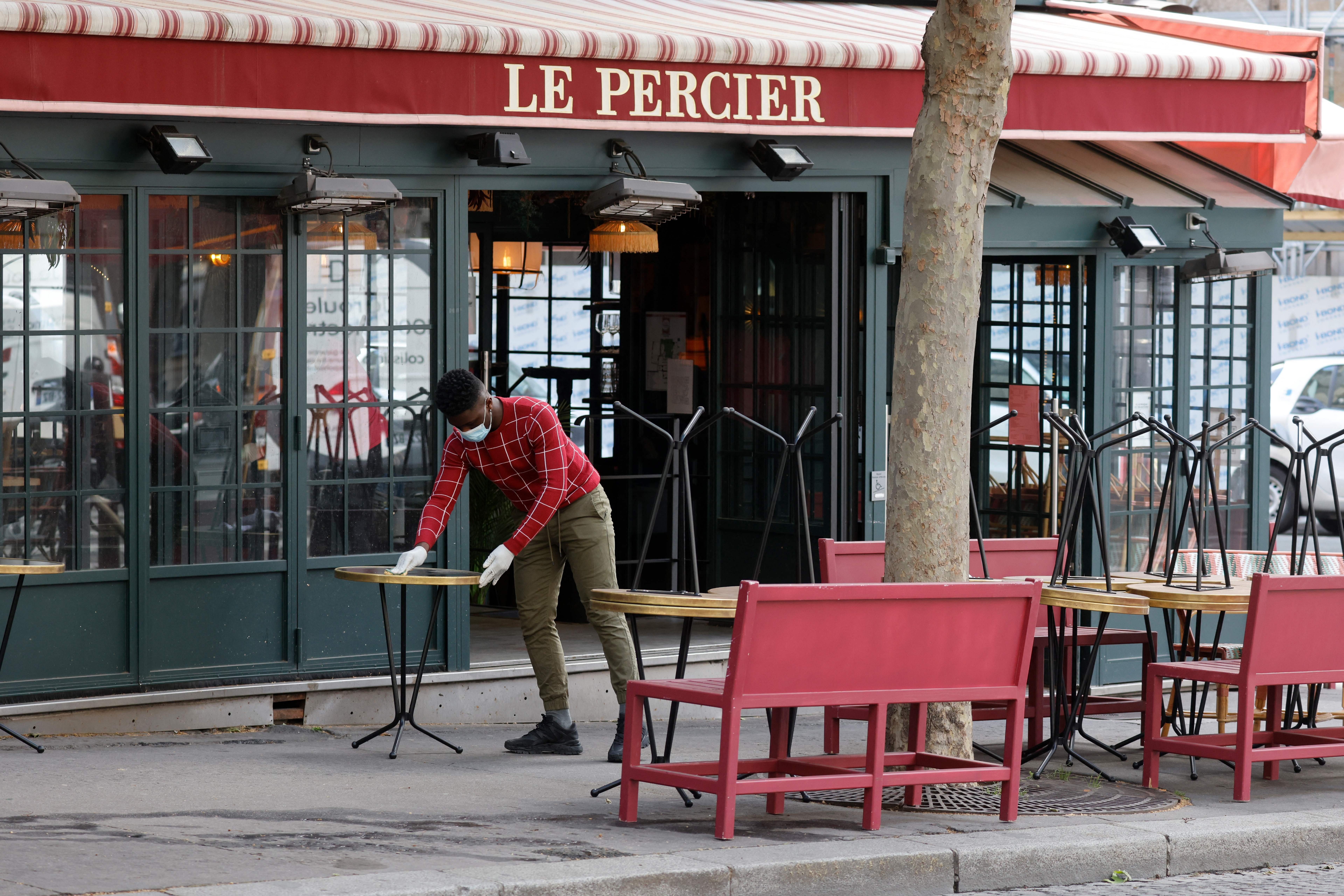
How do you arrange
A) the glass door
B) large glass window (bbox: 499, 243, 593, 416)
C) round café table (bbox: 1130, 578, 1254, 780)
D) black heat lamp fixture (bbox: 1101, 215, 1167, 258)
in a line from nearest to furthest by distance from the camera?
1. round café table (bbox: 1130, 578, 1254, 780)
2. the glass door
3. black heat lamp fixture (bbox: 1101, 215, 1167, 258)
4. large glass window (bbox: 499, 243, 593, 416)

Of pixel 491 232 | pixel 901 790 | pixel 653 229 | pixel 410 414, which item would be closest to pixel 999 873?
pixel 901 790

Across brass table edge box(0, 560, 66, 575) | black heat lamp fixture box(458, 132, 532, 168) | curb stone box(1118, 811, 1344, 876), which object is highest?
black heat lamp fixture box(458, 132, 532, 168)

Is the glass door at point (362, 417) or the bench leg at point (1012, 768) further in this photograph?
the glass door at point (362, 417)

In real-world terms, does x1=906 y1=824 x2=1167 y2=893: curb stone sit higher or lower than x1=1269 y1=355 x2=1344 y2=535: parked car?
lower

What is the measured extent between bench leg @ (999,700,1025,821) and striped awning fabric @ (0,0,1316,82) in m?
3.54

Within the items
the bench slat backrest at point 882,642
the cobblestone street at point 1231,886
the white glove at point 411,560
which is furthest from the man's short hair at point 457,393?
the cobblestone street at point 1231,886

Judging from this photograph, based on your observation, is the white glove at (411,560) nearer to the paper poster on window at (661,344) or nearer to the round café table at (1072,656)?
the round café table at (1072,656)

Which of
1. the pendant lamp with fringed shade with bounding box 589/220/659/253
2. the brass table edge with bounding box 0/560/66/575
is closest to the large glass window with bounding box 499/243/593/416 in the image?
the pendant lamp with fringed shade with bounding box 589/220/659/253

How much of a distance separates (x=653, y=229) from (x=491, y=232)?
94.5 inches

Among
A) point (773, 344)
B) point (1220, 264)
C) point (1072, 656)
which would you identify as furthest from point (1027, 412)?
point (1072, 656)

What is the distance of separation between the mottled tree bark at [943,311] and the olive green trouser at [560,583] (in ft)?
4.01

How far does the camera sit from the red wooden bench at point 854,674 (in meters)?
5.75

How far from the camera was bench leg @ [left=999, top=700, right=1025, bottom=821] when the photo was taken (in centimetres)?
621

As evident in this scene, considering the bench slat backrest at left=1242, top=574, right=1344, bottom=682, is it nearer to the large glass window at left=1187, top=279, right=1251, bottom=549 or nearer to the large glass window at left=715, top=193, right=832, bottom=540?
the large glass window at left=715, top=193, right=832, bottom=540
